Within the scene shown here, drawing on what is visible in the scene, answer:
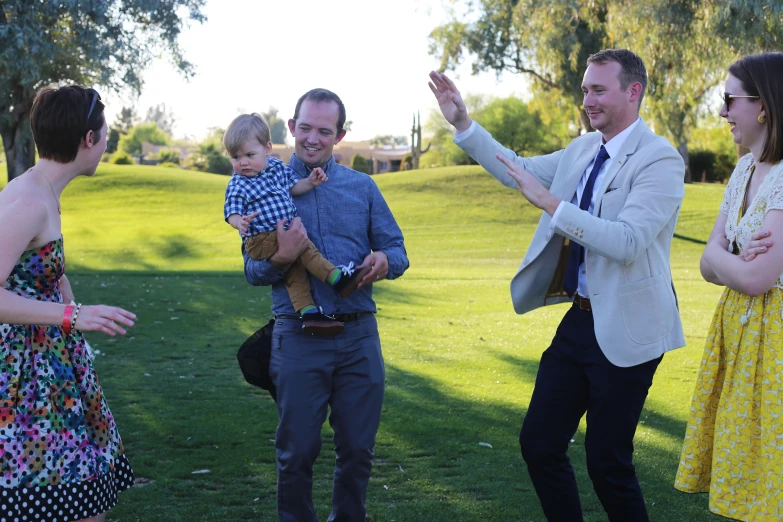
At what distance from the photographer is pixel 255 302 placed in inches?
564

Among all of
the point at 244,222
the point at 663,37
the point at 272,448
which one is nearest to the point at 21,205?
the point at 244,222

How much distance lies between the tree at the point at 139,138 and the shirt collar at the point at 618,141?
9639cm

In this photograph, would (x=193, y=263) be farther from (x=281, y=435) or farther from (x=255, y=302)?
(x=281, y=435)

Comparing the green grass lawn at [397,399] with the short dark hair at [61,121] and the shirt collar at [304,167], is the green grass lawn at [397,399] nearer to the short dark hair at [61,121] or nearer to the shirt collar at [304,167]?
the shirt collar at [304,167]

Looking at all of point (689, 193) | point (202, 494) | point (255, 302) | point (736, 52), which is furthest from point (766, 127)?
point (689, 193)

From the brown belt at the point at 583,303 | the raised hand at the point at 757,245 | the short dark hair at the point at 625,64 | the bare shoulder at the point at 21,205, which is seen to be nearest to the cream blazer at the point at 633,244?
the brown belt at the point at 583,303

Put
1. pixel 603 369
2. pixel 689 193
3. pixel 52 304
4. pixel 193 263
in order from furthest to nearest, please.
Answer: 1. pixel 689 193
2. pixel 193 263
3. pixel 603 369
4. pixel 52 304

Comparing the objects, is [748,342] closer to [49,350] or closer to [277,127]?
[49,350]

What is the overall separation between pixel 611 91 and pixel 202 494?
11.2ft

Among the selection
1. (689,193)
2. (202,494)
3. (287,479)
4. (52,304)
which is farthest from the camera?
(689,193)

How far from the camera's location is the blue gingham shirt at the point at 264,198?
4.30m

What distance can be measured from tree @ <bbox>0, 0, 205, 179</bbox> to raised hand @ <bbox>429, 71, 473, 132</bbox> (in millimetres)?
10754

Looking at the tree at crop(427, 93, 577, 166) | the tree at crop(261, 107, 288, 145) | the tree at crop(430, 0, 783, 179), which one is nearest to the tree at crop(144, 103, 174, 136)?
the tree at crop(261, 107, 288, 145)

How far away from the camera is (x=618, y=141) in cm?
414
